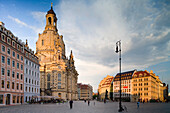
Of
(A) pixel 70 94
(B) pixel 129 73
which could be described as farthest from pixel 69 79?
(B) pixel 129 73

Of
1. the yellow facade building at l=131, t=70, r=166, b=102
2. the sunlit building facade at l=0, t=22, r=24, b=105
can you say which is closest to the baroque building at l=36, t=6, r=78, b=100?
the yellow facade building at l=131, t=70, r=166, b=102

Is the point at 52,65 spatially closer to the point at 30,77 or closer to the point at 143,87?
the point at 30,77

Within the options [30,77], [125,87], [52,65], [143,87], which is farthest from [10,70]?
[125,87]

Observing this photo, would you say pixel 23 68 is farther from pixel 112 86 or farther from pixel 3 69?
pixel 112 86

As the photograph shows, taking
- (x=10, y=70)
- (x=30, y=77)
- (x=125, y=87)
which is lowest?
(x=125, y=87)

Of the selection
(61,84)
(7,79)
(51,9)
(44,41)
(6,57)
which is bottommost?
(61,84)

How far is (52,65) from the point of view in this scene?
103562 millimetres

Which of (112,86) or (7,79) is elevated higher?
(7,79)

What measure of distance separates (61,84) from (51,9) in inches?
2551

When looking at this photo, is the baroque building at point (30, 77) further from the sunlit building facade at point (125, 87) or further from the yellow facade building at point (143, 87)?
the sunlit building facade at point (125, 87)

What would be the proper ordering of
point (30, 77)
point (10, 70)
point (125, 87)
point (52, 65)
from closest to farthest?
point (10, 70)
point (30, 77)
point (52, 65)
point (125, 87)

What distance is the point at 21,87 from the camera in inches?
2012

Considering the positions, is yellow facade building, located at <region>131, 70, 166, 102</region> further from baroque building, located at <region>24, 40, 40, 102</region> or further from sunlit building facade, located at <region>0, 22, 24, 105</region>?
sunlit building facade, located at <region>0, 22, 24, 105</region>

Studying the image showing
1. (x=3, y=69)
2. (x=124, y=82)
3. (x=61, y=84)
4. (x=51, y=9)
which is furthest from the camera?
(x=51, y=9)
